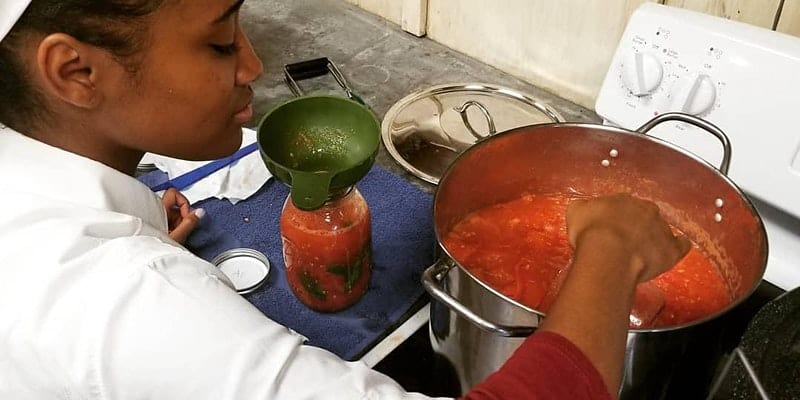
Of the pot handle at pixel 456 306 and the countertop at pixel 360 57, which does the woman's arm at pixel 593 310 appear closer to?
the pot handle at pixel 456 306

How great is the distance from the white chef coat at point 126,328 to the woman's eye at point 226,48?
16 cm

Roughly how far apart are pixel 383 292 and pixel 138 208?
284mm

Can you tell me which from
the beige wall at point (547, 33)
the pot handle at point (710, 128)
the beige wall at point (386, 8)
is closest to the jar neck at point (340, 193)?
the pot handle at point (710, 128)

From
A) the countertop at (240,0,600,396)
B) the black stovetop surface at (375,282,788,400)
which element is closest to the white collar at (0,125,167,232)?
the black stovetop surface at (375,282,788,400)

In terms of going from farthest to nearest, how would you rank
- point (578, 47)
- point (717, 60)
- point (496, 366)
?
point (578, 47), point (717, 60), point (496, 366)

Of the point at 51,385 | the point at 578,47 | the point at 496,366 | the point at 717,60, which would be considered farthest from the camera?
the point at 578,47

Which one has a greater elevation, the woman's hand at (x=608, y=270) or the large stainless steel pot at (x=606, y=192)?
the woman's hand at (x=608, y=270)

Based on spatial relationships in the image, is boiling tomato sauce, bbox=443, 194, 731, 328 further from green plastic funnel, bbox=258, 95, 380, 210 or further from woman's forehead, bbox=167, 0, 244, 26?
woman's forehead, bbox=167, 0, 244, 26

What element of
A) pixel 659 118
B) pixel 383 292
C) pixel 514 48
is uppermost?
pixel 659 118

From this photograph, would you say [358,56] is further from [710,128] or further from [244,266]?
[710,128]

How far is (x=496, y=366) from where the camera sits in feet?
2.15

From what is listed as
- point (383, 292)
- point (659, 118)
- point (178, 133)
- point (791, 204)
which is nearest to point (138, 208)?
point (178, 133)

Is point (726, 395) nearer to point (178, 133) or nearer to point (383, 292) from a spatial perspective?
point (383, 292)

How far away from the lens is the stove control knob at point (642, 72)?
0.81 metres
